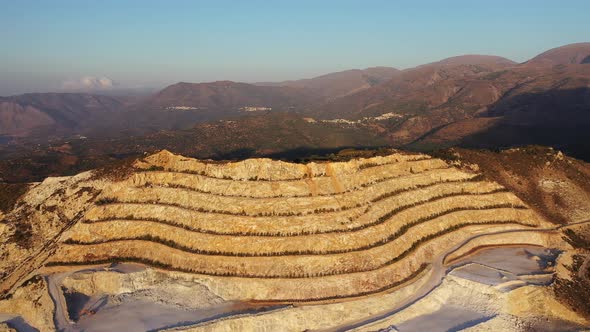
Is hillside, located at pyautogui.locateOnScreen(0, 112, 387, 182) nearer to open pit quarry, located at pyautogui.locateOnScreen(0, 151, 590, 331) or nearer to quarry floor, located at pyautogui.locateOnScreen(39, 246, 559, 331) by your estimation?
open pit quarry, located at pyautogui.locateOnScreen(0, 151, 590, 331)

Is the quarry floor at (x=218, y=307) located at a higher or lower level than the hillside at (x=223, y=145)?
lower

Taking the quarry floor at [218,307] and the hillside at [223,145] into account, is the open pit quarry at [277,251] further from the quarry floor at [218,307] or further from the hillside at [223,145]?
the hillside at [223,145]

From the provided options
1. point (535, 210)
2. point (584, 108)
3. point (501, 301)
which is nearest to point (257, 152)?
point (535, 210)

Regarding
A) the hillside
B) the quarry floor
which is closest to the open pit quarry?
the quarry floor

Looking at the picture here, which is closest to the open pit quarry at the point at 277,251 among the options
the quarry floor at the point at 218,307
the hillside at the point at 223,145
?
the quarry floor at the point at 218,307

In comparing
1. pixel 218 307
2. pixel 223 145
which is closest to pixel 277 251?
pixel 218 307

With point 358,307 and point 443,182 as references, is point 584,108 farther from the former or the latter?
point 358,307

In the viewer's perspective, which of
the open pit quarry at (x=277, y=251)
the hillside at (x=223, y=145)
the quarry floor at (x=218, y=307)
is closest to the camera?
the quarry floor at (x=218, y=307)

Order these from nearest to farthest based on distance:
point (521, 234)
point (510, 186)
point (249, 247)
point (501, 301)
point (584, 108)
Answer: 1. point (501, 301)
2. point (249, 247)
3. point (521, 234)
4. point (510, 186)
5. point (584, 108)
